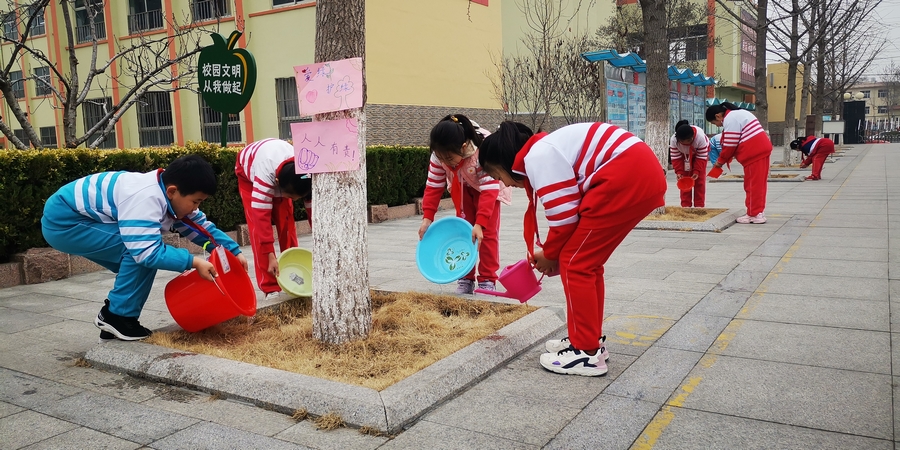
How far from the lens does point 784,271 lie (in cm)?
616

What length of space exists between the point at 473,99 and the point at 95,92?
446 inches

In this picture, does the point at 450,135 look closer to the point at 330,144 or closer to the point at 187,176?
the point at 330,144

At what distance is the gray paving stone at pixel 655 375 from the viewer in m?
3.35

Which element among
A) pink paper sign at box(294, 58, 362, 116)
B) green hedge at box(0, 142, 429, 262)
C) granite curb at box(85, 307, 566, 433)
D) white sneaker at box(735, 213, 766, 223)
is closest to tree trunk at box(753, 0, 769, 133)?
white sneaker at box(735, 213, 766, 223)

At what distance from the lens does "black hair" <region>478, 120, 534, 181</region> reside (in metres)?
3.69

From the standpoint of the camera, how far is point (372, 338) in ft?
13.2

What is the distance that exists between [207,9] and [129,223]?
15.5 metres

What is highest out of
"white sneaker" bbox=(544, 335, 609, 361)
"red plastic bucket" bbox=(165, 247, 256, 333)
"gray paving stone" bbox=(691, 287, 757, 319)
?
"red plastic bucket" bbox=(165, 247, 256, 333)

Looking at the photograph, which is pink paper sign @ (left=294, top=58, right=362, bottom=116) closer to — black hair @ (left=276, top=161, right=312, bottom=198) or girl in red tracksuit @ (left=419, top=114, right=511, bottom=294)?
black hair @ (left=276, top=161, right=312, bottom=198)

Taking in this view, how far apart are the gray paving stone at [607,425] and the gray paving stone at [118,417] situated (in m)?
1.71

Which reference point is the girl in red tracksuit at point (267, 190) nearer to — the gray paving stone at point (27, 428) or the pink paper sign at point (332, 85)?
the pink paper sign at point (332, 85)

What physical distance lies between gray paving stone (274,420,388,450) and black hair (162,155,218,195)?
1.68m

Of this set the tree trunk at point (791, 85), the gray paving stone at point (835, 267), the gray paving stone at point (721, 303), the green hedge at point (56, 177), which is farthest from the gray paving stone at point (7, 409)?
the tree trunk at point (791, 85)

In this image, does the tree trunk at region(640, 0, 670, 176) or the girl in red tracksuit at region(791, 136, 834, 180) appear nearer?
the tree trunk at region(640, 0, 670, 176)
